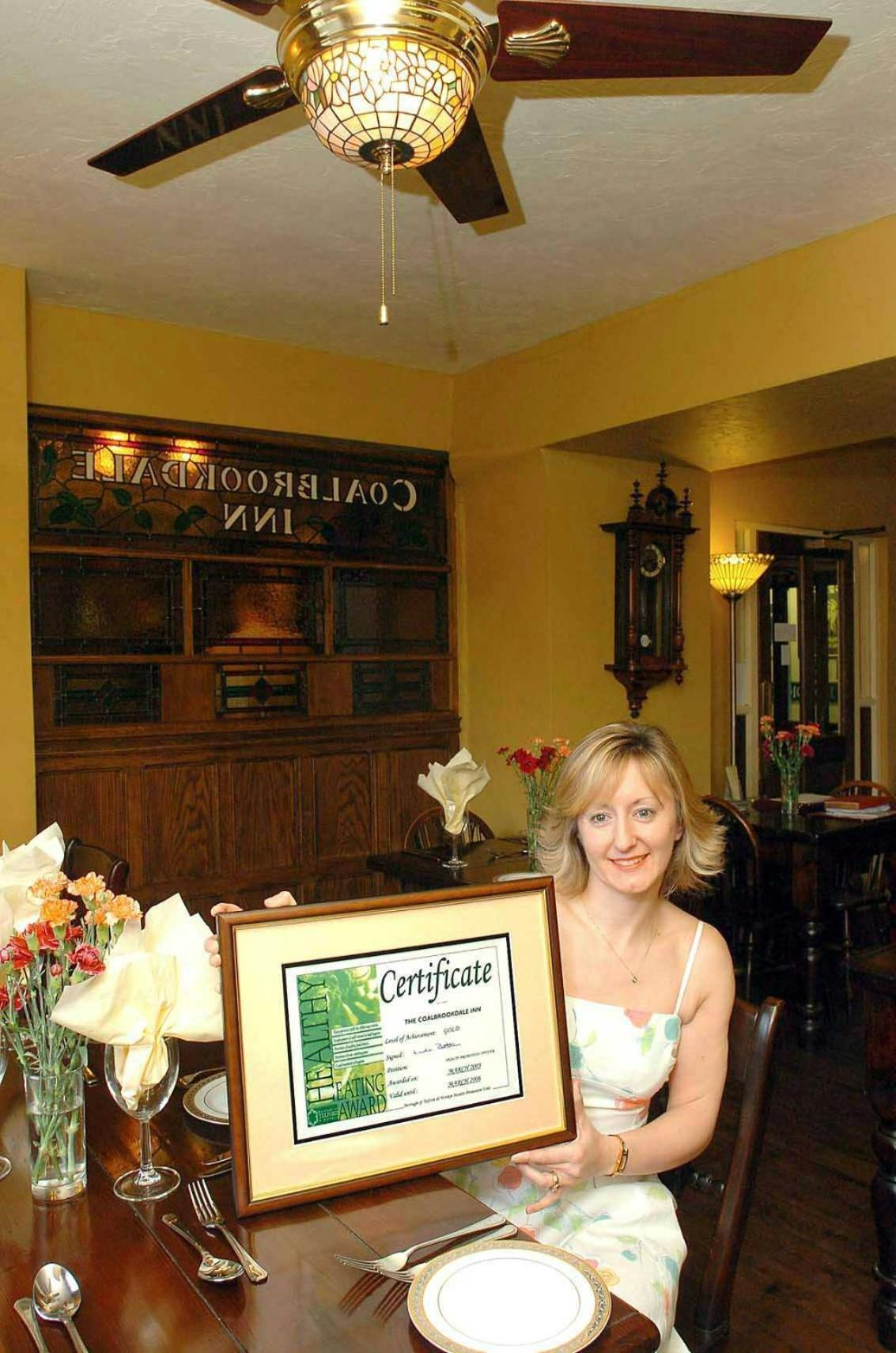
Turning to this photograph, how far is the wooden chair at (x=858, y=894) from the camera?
15.3 ft

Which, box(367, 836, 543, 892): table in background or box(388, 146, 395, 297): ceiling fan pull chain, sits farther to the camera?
box(367, 836, 543, 892): table in background

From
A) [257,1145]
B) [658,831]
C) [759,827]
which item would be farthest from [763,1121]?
[759,827]

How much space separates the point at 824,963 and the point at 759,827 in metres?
0.62

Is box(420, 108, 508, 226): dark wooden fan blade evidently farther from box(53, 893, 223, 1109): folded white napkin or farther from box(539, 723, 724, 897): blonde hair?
box(53, 893, 223, 1109): folded white napkin

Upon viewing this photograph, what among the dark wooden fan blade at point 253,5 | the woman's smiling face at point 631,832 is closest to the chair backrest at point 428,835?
the woman's smiling face at point 631,832

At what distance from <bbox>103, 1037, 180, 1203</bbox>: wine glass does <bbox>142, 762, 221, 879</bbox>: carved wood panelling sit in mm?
3123

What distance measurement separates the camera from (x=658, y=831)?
1.70 meters

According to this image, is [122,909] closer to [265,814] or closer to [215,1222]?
[215,1222]

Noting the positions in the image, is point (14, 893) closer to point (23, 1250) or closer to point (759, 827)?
point (23, 1250)

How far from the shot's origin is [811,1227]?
288 cm

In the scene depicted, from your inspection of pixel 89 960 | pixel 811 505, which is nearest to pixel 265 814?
pixel 89 960

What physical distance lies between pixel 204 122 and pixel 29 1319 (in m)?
1.89

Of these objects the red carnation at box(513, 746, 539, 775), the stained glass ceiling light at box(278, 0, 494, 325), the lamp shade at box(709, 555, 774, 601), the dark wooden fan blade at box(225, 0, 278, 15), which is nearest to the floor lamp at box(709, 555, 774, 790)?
the lamp shade at box(709, 555, 774, 601)

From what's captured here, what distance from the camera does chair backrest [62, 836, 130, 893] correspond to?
2.65 m
